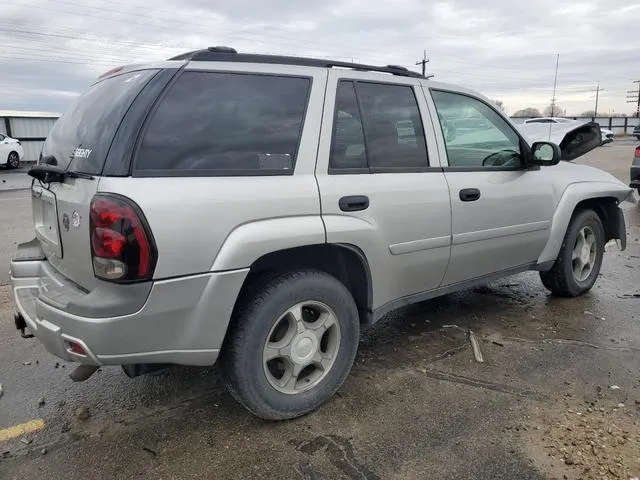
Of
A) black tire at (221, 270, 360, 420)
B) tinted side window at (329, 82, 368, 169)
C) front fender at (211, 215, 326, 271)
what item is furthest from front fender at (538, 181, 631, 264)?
front fender at (211, 215, 326, 271)

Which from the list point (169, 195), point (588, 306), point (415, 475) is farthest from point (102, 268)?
point (588, 306)

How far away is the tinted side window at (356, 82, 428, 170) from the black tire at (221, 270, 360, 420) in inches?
31.8

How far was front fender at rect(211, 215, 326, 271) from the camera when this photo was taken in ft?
8.10

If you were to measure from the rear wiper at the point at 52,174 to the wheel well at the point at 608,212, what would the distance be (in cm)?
432

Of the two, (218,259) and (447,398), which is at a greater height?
(218,259)

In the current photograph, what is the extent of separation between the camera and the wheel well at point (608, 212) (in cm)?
495

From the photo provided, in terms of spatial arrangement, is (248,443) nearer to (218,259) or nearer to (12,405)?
(218,259)

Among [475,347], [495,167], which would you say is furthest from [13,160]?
[475,347]

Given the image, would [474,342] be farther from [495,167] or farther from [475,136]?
[475,136]

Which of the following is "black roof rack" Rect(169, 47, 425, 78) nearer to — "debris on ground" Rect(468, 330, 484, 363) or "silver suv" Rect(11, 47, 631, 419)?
"silver suv" Rect(11, 47, 631, 419)

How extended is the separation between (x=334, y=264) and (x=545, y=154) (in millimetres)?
2133

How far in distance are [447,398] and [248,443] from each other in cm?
121

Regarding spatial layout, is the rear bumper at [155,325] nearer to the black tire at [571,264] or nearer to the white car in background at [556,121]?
the black tire at [571,264]

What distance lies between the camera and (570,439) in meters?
2.74
